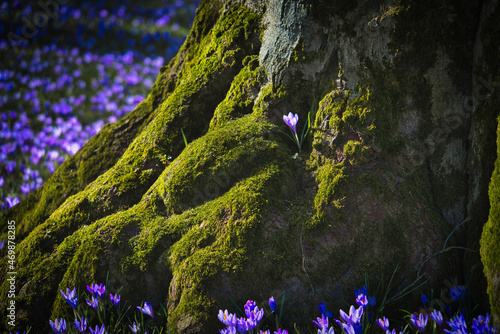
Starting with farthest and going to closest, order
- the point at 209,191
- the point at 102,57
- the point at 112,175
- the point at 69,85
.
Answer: the point at 102,57
the point at 69,85
the point at 112,175
the point at 209,191

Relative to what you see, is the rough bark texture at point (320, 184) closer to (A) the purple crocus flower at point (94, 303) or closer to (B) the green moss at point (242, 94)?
(B) the green moss at point (242, 94)

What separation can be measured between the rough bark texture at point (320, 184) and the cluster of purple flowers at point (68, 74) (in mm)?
2660

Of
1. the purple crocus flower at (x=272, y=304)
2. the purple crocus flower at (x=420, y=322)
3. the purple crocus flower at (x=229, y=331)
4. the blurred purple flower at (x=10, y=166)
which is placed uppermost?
the blurred purple flower at (x=10, y=166)

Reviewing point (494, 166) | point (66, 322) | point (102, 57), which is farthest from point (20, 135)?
point (494, 166)

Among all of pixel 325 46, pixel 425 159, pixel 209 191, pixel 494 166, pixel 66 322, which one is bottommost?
pixel 494 166

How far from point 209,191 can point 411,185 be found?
1.28m

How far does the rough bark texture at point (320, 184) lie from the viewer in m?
2.04

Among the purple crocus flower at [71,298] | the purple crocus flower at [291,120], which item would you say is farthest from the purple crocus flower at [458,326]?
the purple crocus flower at [71,298]

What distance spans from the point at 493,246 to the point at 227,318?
1438 mm

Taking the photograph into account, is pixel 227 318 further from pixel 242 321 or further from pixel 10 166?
pixel 10 166

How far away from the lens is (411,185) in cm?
217

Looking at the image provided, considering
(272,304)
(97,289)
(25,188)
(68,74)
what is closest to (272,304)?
(272,304)

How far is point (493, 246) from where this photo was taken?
1.84 m

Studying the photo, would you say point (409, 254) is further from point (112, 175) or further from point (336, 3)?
point (112, 175)
